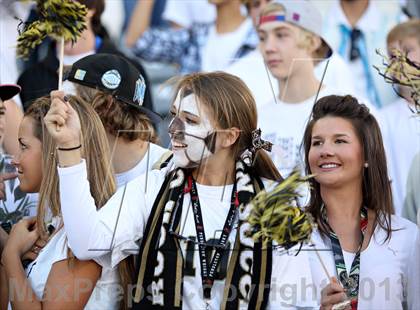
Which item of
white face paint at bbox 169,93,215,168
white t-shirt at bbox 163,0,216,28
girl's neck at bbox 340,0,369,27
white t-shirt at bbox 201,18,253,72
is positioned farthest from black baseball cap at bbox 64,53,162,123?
white t-shirt at bbox 163,0,216,28

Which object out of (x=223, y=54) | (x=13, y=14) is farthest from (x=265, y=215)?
(x=223, y=54)

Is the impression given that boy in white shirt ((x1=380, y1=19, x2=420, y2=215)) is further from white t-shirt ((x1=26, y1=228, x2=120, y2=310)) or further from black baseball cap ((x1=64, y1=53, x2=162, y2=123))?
white t-shirt ((x1=26, y1=228, x2=120, y2=310))

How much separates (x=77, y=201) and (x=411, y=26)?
3.30 meters

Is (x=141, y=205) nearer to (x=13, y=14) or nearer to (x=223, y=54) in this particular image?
(x=13, y=14)

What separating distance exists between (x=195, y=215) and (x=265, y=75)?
8.63ft

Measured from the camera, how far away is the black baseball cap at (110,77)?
4.83 metres

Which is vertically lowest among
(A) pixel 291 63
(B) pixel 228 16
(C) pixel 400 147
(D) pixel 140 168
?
(D) pixel 140 168

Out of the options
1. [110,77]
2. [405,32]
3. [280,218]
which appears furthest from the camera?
[405,32]

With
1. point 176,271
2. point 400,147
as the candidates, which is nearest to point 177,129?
point 176,271

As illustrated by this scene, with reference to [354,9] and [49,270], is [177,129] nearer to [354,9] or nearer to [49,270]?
[49,270]

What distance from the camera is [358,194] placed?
15.7 feet

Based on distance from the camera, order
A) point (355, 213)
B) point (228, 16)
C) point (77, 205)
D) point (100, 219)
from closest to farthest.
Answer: point (77, 205)
point (100, 219)
point (355, 213)
point (228, 16)

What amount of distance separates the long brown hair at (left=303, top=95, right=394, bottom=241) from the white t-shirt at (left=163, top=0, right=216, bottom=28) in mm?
3292

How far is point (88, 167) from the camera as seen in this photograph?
445 centimetres
